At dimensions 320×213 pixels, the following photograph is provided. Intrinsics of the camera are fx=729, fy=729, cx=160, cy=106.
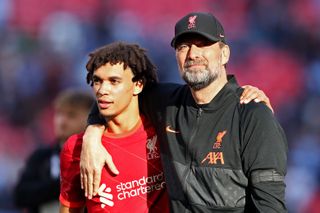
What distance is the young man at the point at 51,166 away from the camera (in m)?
5.36

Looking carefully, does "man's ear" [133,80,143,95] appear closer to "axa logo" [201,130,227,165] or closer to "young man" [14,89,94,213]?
"axa logo" [201,130,227,165]

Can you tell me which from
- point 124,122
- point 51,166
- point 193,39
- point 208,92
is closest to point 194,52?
point 193,39

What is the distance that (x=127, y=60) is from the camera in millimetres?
3893

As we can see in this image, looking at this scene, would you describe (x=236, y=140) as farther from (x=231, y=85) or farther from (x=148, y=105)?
(x=148, y=105)

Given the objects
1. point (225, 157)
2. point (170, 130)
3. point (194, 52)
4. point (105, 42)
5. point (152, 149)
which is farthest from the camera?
point (105, 42)

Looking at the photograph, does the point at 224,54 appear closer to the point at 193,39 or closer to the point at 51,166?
the point at 193,39

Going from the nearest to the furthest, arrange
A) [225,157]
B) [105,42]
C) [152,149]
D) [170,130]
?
1. [225,157]
2. [170,130]
3. [152,149]
4. [105,42]

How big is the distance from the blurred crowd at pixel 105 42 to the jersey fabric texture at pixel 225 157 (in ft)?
14.5

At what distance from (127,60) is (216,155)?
0.80 m

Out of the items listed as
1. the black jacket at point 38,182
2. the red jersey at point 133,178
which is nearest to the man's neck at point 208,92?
the red jersey at point 133,178

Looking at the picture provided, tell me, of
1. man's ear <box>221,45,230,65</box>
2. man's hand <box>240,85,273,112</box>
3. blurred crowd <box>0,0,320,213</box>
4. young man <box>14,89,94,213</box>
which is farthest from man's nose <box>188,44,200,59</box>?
blurred crowd <box>0,0,320,213</box>

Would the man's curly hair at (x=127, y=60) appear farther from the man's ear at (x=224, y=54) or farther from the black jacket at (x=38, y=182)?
the black jacket at (x=38, y=182)

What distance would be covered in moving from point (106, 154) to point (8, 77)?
4.52m

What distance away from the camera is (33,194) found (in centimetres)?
538
